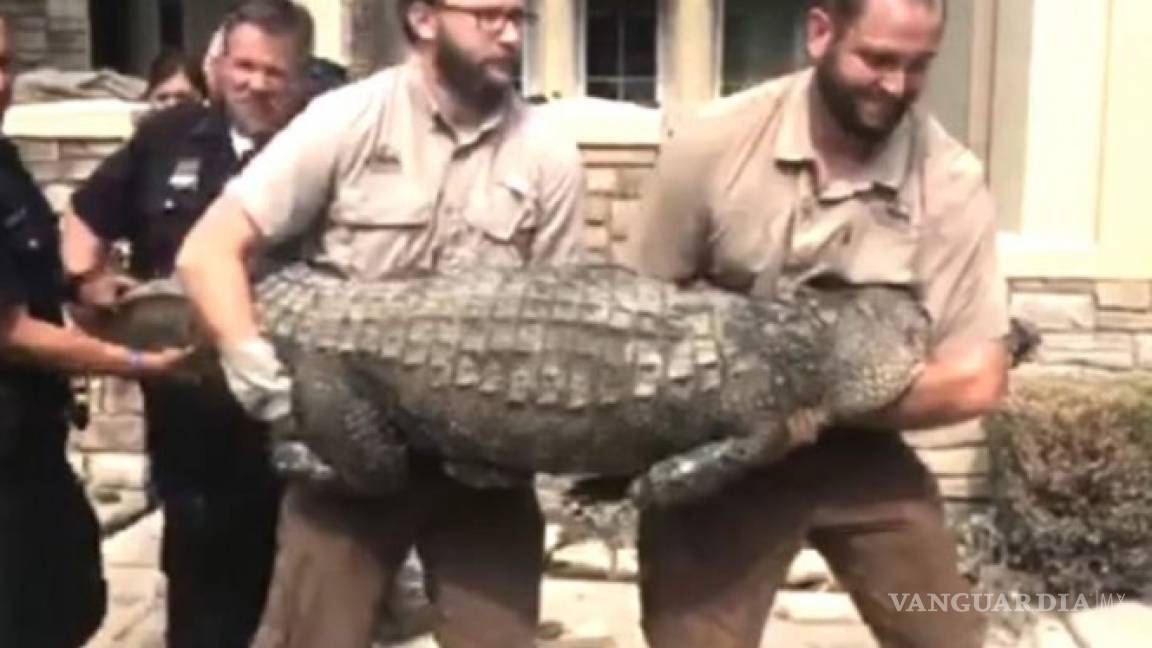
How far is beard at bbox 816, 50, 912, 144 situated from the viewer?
3.01 meters

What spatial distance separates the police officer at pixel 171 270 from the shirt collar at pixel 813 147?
126 centimetres

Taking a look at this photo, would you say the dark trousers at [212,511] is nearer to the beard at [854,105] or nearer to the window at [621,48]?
the beard at [854,105]

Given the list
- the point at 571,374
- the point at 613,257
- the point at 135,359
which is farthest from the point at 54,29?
the point at 571,374

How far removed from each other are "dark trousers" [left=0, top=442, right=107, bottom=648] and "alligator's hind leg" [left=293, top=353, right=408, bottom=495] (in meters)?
1.01

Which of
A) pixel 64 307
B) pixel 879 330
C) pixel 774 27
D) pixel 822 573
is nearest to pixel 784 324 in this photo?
pixel 879 330

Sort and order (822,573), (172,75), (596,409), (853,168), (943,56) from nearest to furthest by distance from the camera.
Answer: (596,409), (853,168), (822,573), (172,75), (943,56)

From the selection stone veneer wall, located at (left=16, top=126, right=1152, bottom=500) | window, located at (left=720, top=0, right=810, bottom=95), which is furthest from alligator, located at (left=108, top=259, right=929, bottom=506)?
window, located at (left=720, top=0, right=810, bottom=95)

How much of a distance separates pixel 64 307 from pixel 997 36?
4.00 metres

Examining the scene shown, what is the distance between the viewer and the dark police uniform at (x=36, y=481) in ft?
12.2

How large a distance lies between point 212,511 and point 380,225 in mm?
1307

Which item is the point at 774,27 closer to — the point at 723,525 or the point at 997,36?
the point at 997,36

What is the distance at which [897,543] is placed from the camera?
332 centimetres

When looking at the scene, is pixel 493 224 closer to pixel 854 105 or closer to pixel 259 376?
pixel 259 376

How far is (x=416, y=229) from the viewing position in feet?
10.5
